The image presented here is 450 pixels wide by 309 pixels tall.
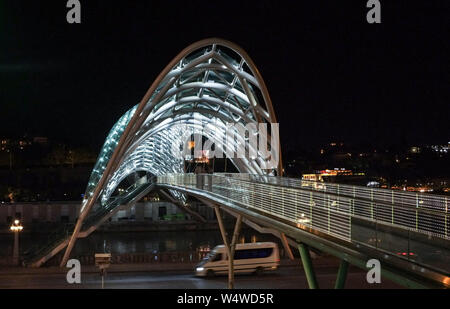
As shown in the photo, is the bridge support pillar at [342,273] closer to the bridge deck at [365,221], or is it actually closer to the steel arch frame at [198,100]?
the bridge deck at [365,221]

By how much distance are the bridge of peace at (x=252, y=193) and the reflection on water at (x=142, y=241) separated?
551cm

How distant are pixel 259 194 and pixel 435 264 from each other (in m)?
9.84

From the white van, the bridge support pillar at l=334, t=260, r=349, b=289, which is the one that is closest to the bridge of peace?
the bridge support pillar at l=334, t=260, r=349, b=289

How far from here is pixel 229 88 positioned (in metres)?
38.3

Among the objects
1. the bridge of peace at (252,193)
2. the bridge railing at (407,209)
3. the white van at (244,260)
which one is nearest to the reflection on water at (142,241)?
the bridge of peace at (252,193)

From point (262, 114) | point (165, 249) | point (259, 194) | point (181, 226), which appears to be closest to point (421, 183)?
point (181, 226)

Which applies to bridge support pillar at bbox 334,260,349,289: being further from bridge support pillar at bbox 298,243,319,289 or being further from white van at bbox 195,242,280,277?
white van at bbox 195,242,280,277

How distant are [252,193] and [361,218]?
787 centimetres

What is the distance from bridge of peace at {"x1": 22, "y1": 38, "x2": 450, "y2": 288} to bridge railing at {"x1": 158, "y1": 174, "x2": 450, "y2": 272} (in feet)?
0.10

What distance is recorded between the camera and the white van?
31062mm

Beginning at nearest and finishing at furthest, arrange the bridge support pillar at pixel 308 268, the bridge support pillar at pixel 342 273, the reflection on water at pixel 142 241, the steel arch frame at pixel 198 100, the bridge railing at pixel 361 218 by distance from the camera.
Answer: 1. the bridge railing at pixel 361 218
2. the bridge support pillar at pixel 342 273
3. the bridge support pillar at pixel 308 268
4. the steel arch frame at pixel 198 100
5. the reflection on water at pixel 142 241

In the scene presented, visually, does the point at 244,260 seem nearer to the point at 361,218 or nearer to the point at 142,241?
the point at 361,218

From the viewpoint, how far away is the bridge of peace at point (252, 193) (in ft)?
34.0
